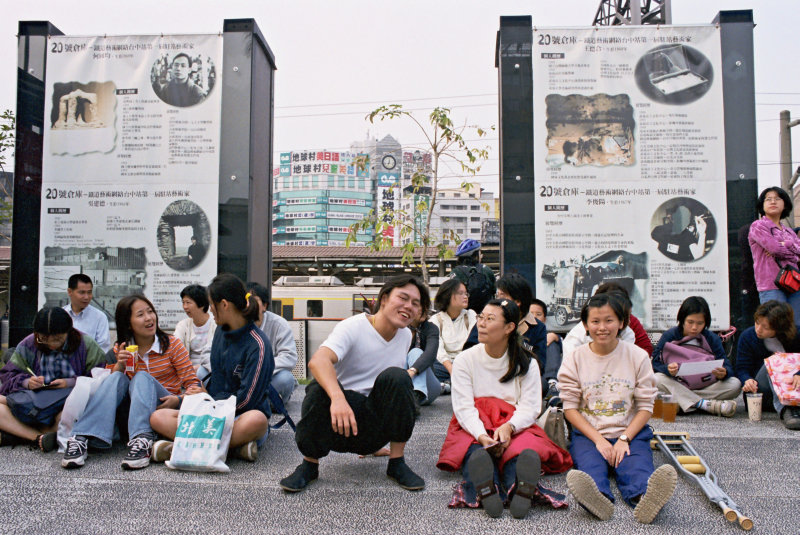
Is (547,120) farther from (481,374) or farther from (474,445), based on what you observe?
(474,445)

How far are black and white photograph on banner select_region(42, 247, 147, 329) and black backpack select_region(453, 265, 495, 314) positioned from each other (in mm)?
2788

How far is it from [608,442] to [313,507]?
134 cm

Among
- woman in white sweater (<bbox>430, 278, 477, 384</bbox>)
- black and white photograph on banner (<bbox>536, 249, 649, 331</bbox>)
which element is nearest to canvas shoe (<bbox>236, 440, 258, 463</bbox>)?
woman in white sweater (<bbox>430, 278, 477, 384</bbox>)

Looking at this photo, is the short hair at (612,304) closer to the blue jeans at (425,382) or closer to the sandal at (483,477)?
the sandal at (483,477)

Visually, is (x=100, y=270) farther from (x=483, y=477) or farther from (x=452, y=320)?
(x=483, y=477)

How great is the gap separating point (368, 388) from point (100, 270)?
3629 millimetres

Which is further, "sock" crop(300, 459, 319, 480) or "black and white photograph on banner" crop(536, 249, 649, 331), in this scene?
"black and white photograph on banner" crop(536, 249, 649, 331)

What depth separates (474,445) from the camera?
274cm

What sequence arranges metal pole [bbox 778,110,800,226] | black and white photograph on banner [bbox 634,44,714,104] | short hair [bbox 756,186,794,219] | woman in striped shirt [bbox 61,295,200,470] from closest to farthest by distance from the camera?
woman in striped shirt [bbox 61,295,200,470] < short hair [bbox 756,186,794,219] < black and white photograph on banner [bbox 634,44,714,104] < metal pole [bbox 778,110,800,226]

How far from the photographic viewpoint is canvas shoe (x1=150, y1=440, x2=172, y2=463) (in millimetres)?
3057

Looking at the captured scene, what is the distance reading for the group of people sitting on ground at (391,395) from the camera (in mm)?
2537

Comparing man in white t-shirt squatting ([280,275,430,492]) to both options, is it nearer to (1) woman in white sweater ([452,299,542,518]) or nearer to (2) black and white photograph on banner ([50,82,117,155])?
(1) woman in white sweater ([452,299,542,518])

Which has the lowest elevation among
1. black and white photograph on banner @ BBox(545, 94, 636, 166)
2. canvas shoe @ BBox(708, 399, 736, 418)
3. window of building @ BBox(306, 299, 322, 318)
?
canvas shoe @ BBox(708, 399, 736, 418)

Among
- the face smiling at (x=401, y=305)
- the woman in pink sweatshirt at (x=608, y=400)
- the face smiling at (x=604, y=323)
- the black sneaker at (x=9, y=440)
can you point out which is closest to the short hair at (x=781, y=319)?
the woman in pink sweatshirt at (x=608, y=400)
